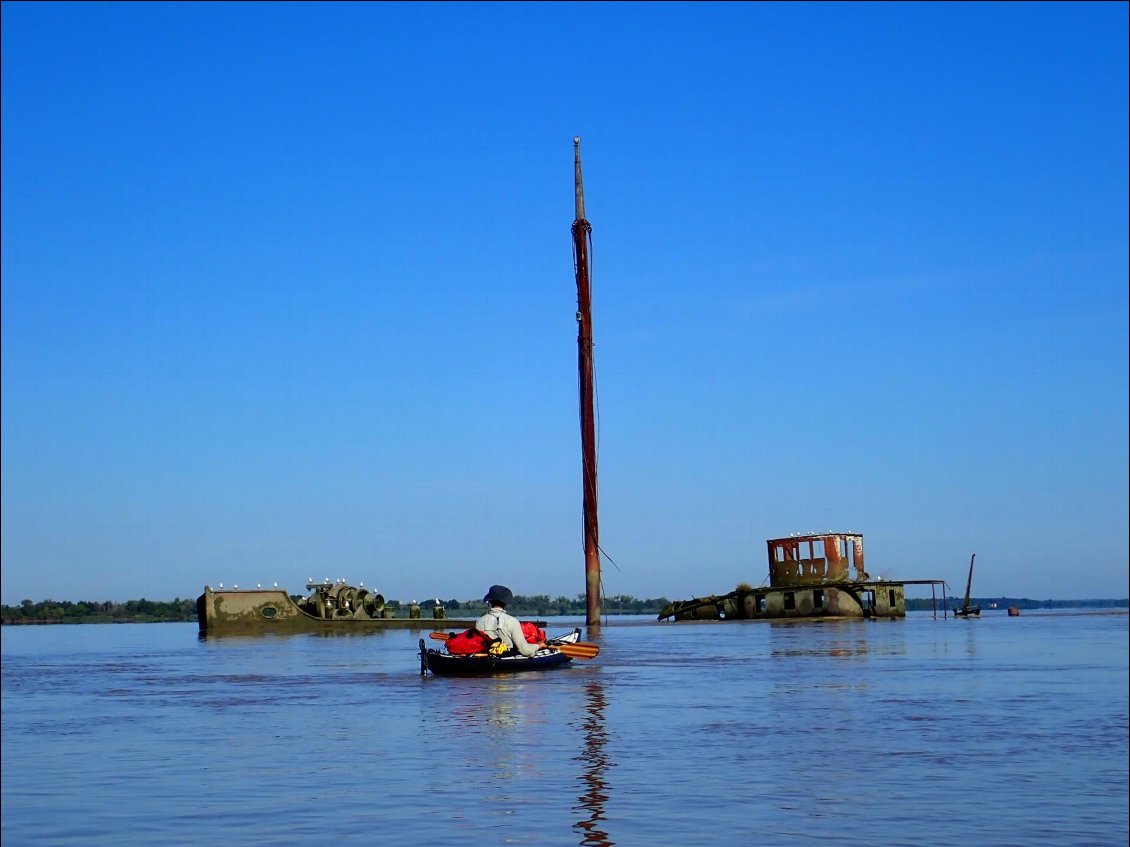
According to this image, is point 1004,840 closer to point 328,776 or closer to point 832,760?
point 832,760

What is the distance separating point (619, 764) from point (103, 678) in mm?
20203

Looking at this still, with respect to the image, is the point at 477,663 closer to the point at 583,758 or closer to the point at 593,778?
the point at 583,758

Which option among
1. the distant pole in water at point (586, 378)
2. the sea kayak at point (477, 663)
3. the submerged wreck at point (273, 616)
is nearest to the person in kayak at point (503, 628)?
the sea kayak at point (477, 663)

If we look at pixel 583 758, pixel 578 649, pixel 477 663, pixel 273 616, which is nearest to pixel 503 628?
pixel 477 663

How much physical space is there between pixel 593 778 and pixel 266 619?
46393mm

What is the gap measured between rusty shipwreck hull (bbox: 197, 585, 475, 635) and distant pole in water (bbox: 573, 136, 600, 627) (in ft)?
38.7

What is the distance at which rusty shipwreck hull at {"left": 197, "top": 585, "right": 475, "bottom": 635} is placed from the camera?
56.2m

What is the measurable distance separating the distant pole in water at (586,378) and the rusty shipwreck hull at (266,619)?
1181 cm

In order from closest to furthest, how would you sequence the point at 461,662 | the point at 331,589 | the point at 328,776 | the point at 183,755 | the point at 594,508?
1. the point at 328,776
2. the point at 183,755
3. the point at 461,662
4. the point at 594,508
5. the point at 331,589

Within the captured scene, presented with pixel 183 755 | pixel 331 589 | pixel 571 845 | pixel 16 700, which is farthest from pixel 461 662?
pixel 331 589

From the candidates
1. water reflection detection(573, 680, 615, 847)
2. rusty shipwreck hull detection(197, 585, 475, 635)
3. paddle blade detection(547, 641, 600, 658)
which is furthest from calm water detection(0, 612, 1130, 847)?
rusty shipwreck hull detection(197, 585, 475, 635)

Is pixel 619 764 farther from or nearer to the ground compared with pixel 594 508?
nearer to the ground

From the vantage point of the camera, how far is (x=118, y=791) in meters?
12.4

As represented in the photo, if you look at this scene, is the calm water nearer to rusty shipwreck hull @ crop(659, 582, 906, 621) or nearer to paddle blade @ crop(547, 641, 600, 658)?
paddle blade @ crop(547, 641, 600, 658)
